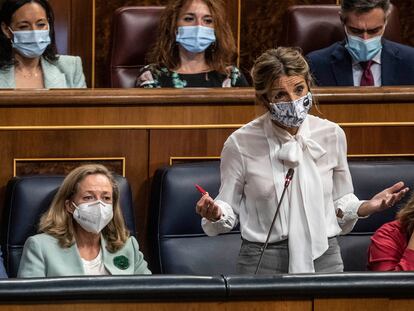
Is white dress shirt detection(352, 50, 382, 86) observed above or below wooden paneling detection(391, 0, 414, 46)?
below

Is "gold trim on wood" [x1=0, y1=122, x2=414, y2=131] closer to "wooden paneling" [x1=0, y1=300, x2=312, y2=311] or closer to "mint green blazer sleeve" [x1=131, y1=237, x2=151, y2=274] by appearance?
"mint green blazer sleeve" [x1=131, y1=237, x2=151, y2=274]

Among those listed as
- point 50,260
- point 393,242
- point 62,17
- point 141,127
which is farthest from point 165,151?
point 62,17

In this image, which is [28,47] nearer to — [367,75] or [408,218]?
[367,75]

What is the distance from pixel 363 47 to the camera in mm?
2656

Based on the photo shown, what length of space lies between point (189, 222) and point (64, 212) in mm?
253

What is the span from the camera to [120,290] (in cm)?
138

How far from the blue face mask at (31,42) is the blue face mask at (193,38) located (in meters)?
0.31

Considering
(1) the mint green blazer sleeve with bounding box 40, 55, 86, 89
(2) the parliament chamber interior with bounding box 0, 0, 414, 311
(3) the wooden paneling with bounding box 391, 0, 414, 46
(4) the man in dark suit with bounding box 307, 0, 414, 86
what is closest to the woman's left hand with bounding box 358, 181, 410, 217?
(2) the parliament chamber interior with bounding box 0, 0, 414, 311

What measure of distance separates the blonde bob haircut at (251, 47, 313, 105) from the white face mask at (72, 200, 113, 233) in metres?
0.40

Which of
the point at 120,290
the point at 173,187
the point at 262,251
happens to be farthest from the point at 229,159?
the point at 120,290

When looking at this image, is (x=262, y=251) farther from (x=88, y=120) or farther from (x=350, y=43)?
(x=350, y=43)

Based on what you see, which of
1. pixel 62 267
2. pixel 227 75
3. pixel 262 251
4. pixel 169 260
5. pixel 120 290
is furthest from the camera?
pixel 227 75

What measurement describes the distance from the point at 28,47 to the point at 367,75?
78 cm

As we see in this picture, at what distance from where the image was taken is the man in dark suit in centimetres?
266
